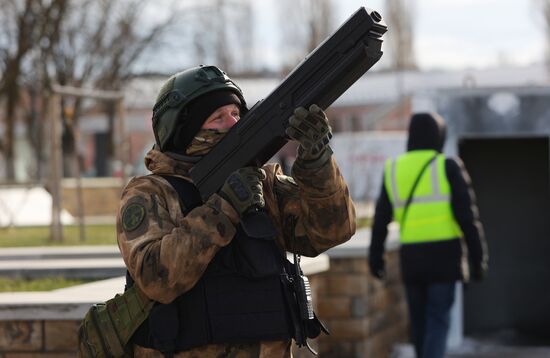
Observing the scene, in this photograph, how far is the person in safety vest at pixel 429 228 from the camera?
7.37 meters

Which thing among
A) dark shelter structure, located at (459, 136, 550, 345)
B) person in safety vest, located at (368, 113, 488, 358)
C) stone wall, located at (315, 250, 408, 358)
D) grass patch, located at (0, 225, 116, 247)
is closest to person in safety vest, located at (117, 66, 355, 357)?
person in safety vest, located at (368, 113, 488, 358)

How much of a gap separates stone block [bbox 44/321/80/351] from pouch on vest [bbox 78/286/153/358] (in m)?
1.51

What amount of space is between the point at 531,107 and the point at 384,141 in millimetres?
20003

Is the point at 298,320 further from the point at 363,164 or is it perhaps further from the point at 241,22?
the point at 241,22

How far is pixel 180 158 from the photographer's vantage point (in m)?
3.81

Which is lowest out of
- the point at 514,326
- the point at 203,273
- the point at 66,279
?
the point at 514,326

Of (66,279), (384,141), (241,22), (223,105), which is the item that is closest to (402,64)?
(241,22)

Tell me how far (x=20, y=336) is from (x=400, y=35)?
2133 inches

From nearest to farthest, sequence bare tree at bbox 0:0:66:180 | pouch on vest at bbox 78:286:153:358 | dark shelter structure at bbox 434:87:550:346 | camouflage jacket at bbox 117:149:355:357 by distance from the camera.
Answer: camouflage jacket at bbox 117:149:355:357
pouch on vest at bbox 78:286:153:358
dark shelter structure at bbox 434:87:550:346
bare tree at bbox 0:0:66:180

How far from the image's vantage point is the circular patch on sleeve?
3650mm

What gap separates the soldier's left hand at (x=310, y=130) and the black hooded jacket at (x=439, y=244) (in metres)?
3.85

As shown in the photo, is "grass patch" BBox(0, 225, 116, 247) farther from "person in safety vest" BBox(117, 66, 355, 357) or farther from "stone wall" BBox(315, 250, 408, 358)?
"person in safety vest" BBox(117, 66, 355, 357)

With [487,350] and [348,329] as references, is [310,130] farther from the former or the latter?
[487,350]

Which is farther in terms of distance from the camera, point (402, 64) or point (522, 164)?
point (402, 64)
